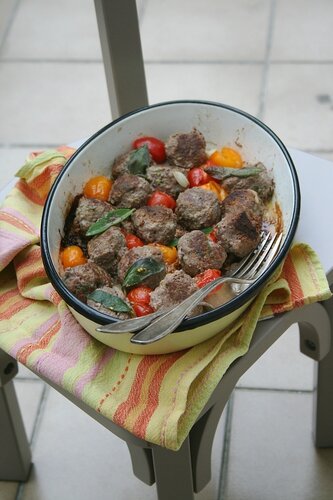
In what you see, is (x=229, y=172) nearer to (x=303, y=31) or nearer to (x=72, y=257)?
(x=72, y=257)

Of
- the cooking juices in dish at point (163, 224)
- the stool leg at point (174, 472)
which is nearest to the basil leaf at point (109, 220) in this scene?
the cooking juices in dish at point (163, 224)

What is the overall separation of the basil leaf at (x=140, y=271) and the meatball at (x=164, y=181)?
0.42 ft

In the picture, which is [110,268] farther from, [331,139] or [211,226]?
[331,139]

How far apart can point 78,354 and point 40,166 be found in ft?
Result: 0.85

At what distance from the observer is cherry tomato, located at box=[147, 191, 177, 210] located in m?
0.92

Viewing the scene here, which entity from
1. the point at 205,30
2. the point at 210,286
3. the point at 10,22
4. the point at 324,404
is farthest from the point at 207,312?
the point at 10,22

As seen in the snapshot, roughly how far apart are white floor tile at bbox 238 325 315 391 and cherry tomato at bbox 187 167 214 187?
531 millimetres

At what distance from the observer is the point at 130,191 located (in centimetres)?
92

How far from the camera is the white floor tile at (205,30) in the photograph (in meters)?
2.01

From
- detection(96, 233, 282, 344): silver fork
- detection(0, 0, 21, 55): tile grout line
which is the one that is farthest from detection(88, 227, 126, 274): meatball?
detection(0, 0, 21, 55): tile grout line

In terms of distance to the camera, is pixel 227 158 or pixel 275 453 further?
pixel 275 453

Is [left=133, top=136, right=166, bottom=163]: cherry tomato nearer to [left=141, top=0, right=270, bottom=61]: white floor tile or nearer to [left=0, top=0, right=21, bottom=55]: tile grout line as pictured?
[left=141, top=0, right=270, bottom=61]: white floor tile

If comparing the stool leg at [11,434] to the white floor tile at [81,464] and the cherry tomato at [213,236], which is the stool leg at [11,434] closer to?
the white floor tile at [81,464]

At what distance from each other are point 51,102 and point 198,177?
108 cm
